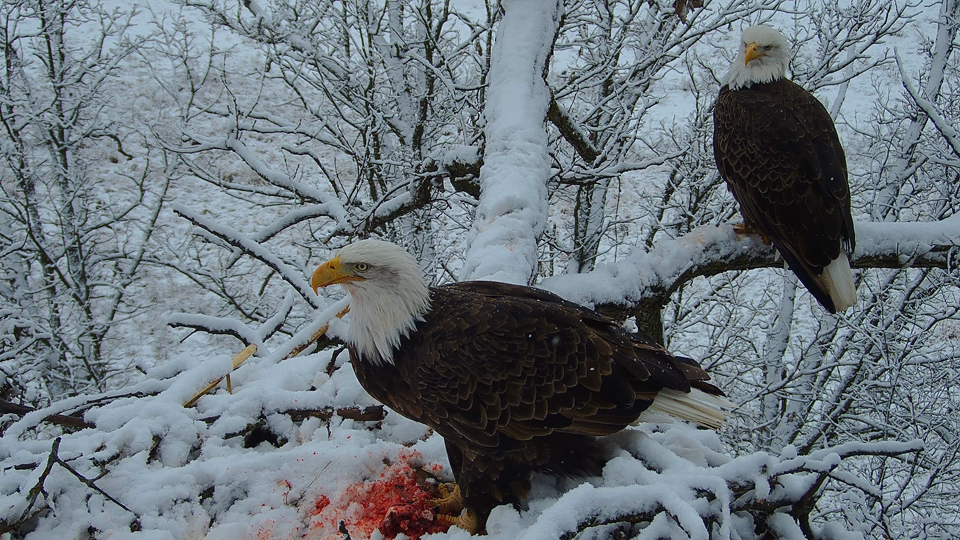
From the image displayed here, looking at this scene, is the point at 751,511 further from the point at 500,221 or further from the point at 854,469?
the point at 854,469

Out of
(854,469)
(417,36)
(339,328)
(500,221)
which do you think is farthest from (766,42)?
(854,469)

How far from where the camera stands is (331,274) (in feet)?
7.27

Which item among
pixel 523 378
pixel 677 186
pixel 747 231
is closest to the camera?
pixel 523 378

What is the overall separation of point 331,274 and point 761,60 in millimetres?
3542

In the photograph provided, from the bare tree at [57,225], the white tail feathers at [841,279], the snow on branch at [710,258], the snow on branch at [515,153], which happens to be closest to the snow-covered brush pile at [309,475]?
the snow on branch at [515,153]

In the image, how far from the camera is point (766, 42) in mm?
4297

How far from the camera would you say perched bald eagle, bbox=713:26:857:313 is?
143 inches

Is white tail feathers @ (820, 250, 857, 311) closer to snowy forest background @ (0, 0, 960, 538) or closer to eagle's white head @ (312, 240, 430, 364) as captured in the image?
snowy forest background @ (0, 0, 960, 538)

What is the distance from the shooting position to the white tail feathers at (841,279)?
3635mm

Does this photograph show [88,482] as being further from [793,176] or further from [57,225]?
[57,225]

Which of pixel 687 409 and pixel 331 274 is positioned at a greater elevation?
pixel 331 274

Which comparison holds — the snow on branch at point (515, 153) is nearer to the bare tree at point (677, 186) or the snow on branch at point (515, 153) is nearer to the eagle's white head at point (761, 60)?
the bare tree at point (677, 186)

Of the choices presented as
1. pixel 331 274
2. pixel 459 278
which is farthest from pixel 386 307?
pixel 459 278

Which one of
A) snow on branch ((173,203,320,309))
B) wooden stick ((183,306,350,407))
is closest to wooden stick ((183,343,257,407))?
wooden stick ((183,306,350,407))
